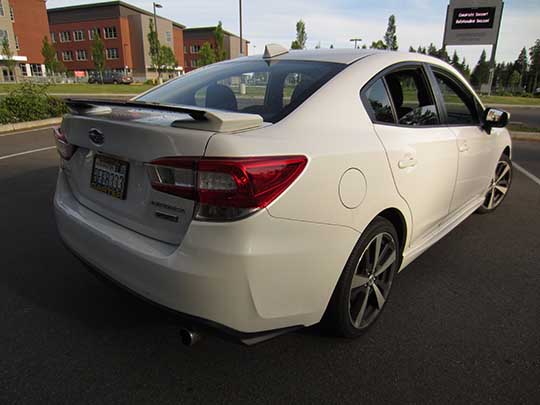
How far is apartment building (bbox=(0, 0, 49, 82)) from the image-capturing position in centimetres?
5359

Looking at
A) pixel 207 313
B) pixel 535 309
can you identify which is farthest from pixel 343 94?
pixel 535 309

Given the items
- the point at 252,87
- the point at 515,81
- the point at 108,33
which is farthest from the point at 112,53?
the point at 252,87

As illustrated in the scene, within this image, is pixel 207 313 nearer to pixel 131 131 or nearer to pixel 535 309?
pixel 131 131

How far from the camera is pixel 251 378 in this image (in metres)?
2.08

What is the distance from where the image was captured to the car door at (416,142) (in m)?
2.31

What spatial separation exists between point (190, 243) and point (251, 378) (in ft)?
2.85

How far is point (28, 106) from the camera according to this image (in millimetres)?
11734

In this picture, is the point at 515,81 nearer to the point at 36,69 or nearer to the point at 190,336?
the point at 36,69

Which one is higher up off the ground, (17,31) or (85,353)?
(17,31)

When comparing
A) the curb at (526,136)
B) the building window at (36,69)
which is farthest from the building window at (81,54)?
the curb at (526,136)

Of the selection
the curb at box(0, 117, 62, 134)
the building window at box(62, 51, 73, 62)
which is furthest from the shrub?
the building window at box(62, 51, 73, 62)

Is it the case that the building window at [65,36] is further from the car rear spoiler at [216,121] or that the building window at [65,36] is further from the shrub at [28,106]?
the car rear spoiler at [216,121]

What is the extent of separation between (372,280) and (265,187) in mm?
1106

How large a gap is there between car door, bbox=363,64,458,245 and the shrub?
1162 centimetres
